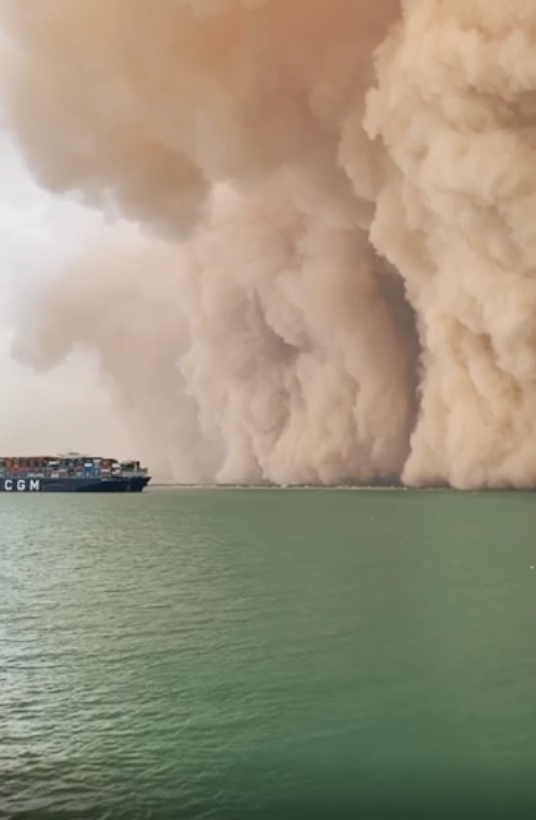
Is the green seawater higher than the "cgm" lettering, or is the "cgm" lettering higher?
the "cgm" lettering

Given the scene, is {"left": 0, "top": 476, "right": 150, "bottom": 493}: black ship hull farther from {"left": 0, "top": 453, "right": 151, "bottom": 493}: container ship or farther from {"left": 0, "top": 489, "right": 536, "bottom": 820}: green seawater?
{"left": 0, "top": 489, "right": 536, "bottom": 820}: green seawater

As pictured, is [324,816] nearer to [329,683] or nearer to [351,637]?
[329,683]

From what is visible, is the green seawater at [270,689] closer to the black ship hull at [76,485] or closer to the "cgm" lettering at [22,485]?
the black ship hull at [76,485]

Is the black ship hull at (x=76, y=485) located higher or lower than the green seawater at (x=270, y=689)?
higher

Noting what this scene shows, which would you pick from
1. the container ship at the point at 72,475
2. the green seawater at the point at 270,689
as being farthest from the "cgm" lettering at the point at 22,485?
the green seawater at the point at 270,689

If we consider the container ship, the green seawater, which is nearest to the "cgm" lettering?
the container ship

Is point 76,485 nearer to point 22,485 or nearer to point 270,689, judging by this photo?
point 22,485

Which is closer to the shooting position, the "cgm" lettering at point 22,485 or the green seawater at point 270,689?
the green seawater at point 270,689
